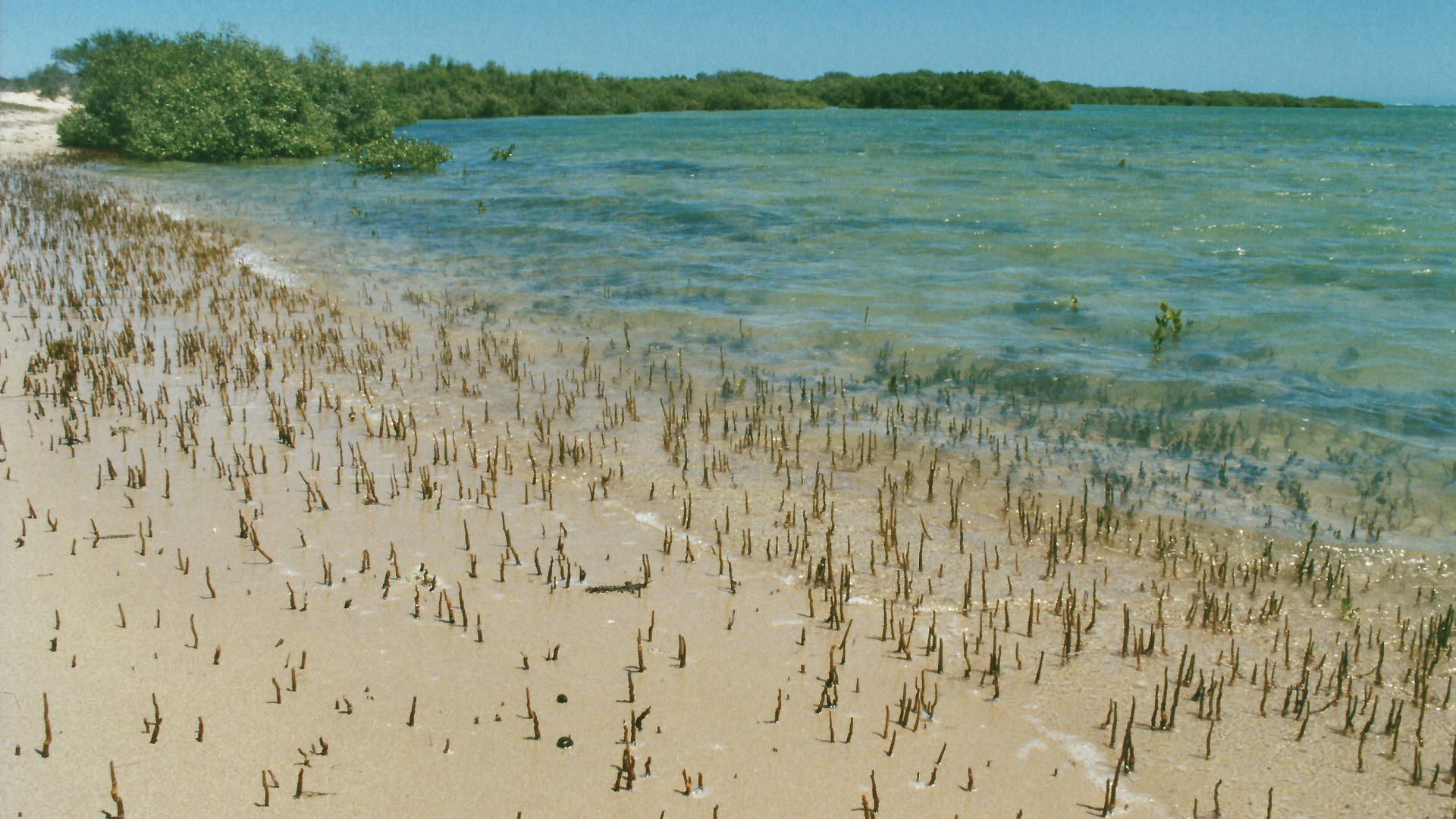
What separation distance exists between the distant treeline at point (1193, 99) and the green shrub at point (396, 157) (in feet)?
251

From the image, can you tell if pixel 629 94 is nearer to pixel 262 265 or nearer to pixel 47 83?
pixel 47 83

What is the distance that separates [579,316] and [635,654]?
27.1 ft

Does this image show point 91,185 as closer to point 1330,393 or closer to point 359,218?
point 359,218

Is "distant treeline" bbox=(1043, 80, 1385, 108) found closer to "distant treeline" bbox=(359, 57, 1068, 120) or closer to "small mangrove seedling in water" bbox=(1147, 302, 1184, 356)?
"distant treeline" bbox=(359, 57, 1068, 120)

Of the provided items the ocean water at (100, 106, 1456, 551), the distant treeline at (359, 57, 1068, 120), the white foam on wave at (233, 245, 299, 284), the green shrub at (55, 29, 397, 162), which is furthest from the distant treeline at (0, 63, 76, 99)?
the white foam on wave at (233, 245, 299, 284)

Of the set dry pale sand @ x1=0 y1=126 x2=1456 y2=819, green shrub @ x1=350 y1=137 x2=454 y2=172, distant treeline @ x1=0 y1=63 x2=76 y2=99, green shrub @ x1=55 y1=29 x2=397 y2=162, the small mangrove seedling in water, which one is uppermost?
distant treeline @ x1=0 y1=63 x2=76 y2=99

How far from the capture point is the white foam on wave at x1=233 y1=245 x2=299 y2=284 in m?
14.1

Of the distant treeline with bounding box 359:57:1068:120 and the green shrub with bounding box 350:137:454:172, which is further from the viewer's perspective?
the distant treeline with bounding box 359:57:1068:120

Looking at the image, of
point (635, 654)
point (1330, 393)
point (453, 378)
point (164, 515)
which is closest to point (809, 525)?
point (635, 654)

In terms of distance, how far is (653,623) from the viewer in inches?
191

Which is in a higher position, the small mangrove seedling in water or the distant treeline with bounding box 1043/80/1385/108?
the distant treeline with bounding box 1043/80/1385/108

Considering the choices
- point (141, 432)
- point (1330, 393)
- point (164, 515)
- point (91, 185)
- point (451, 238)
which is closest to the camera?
point (164, 515)

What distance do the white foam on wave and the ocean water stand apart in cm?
17

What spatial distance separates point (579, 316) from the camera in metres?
12.4
